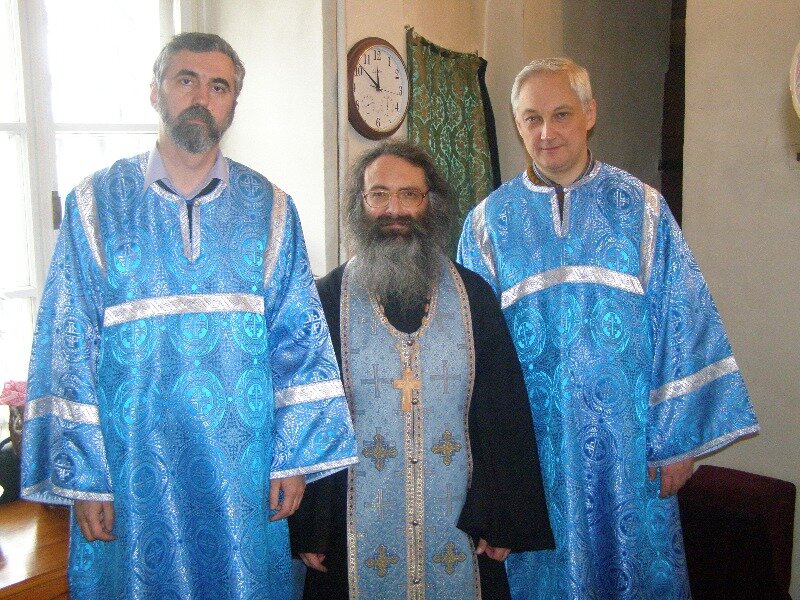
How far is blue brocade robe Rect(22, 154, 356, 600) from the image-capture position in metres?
1.98

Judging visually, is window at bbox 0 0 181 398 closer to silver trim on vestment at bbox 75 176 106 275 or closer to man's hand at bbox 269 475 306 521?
silver trim on vestment at bbox 75 176 106 275

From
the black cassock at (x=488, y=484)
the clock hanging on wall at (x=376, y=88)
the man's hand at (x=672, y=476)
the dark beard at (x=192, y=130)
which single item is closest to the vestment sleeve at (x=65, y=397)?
the dark beard at (x=192, y=130)

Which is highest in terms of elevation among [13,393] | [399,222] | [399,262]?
[399,222]

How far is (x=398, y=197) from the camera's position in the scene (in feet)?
7.64

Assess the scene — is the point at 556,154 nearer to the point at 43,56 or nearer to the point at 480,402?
the point at 480,402

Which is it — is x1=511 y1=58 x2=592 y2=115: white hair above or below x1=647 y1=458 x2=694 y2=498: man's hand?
above

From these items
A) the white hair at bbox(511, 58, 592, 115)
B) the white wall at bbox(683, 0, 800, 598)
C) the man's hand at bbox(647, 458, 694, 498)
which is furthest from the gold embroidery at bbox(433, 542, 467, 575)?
the white wall at bbox(683, 0, 800, 598)

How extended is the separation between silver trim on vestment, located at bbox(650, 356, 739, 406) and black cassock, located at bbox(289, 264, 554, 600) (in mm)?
A: 524

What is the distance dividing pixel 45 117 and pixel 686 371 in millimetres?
2681

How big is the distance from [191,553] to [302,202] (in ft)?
6.59

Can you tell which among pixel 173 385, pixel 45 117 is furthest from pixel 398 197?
pixel 45 117

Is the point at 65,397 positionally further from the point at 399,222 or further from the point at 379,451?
the point at 399,222

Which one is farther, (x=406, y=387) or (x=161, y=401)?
(x=406, y=387)

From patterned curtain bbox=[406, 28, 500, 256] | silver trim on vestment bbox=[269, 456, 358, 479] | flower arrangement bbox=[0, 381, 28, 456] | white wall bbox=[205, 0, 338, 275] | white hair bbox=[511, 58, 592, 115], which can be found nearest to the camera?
silver trim on vestment bbox=[269, 456, 358, 479]
